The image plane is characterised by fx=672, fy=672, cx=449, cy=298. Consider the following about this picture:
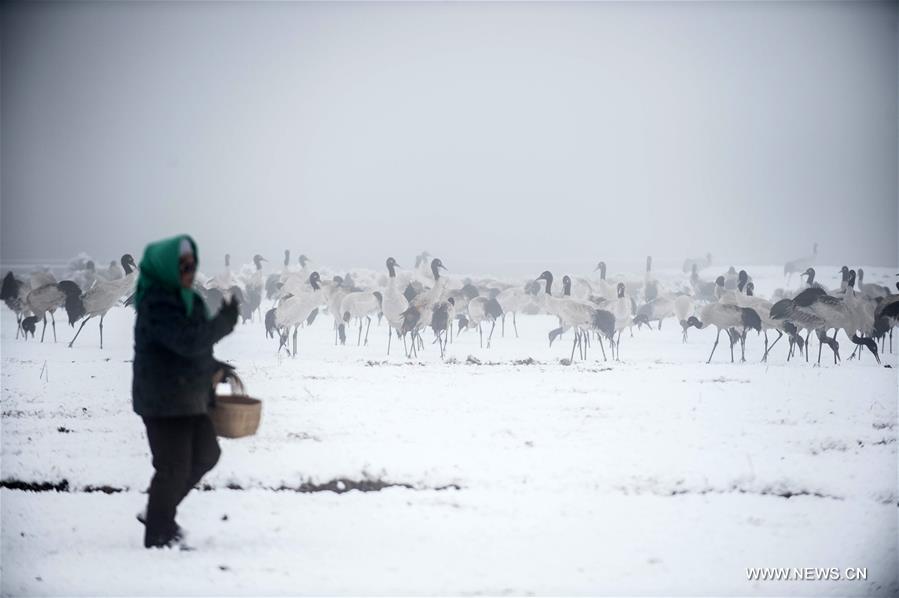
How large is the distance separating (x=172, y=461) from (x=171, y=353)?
708 millimetres

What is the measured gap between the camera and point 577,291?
25.1 metres

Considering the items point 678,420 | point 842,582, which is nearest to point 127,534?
point 842,582

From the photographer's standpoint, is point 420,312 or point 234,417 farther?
point 420,312

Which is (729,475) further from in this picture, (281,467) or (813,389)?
(813,389)

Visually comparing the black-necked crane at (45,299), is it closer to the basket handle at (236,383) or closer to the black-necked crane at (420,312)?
the black-necked crane at (420,312)

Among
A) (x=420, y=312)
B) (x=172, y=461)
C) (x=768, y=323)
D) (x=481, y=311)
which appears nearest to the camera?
(x=172, y=461)

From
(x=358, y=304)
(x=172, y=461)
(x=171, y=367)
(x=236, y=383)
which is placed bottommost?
(x=172, y=461)

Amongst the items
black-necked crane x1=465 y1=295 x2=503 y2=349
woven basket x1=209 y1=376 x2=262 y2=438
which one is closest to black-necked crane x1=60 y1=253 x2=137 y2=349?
black-necked crane x1=465 y1=295 x2=503 y2=349

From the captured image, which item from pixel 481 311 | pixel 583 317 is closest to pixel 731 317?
pixel 583 317

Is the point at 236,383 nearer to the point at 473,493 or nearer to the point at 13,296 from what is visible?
the point at 473,493

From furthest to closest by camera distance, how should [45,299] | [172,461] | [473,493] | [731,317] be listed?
1. [45,299]
2. [731,317]
3. [473,493]
4. [172,461]

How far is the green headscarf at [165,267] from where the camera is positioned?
408cm

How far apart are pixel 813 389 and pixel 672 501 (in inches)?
253

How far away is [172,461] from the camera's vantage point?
432 centimetres
